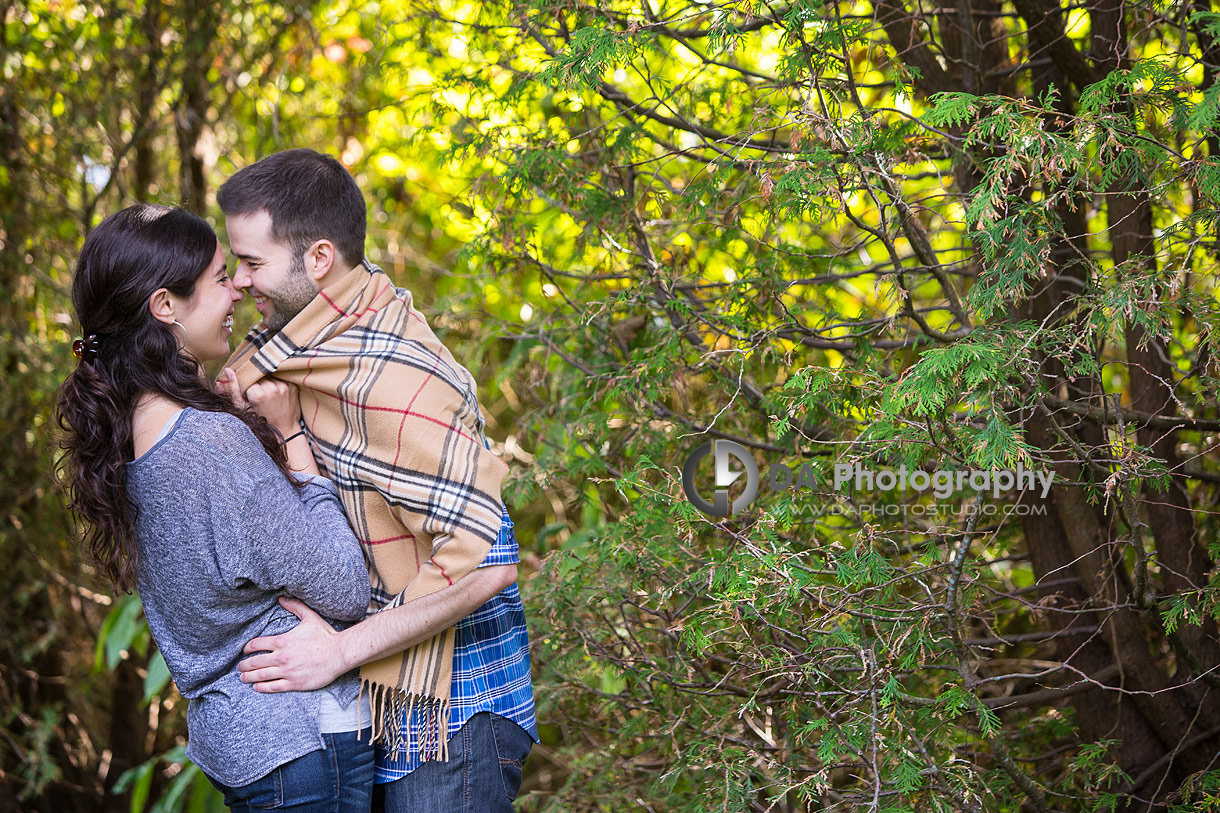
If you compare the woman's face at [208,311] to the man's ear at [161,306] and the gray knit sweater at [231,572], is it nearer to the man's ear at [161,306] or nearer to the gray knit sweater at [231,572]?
the man's ear at [161,306]

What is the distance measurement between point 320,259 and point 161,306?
0.27 meters

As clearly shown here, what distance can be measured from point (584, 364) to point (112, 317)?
1169 millimetres

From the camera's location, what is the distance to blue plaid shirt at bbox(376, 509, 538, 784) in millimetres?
1524

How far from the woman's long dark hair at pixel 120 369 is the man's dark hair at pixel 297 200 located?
122mm

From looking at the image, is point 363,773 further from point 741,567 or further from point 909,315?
point 909,315

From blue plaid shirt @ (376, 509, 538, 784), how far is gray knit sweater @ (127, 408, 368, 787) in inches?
6.0

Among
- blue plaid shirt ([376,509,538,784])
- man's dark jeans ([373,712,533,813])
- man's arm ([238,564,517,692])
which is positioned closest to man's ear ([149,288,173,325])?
man's arm ([238,564,517,692])

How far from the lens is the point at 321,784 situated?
4.76 feet

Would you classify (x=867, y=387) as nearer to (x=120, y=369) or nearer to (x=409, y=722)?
(x=409, y=722)

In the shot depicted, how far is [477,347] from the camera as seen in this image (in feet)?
9.37

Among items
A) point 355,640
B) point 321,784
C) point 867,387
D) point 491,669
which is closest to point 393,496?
point 355,640

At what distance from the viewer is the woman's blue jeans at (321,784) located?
1.44 m

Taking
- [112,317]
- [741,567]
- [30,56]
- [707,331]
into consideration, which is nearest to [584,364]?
[707,331]

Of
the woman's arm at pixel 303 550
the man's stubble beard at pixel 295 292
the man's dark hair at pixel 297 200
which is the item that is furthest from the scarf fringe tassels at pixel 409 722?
the man's dark hair at pixel 297 200
